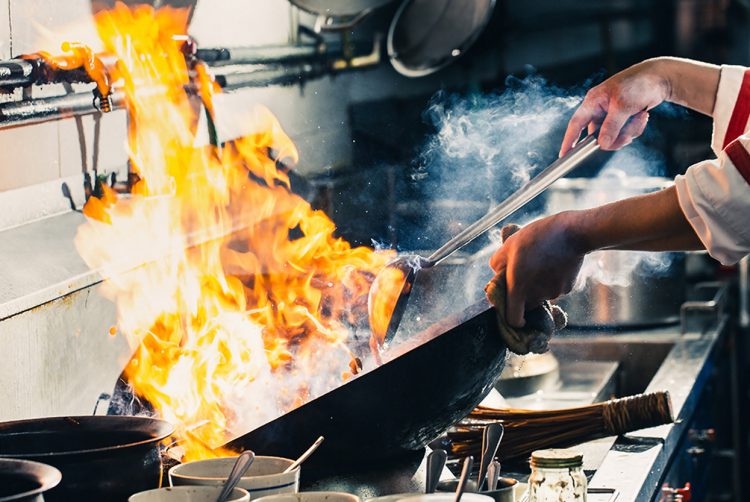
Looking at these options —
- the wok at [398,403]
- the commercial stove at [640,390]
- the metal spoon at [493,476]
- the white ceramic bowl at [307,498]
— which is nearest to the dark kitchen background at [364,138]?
the commercial stove at [640,390]

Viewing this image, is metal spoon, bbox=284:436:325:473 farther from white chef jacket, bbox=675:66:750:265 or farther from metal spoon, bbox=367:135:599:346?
white chef jacket, bbox=675:66:750:265

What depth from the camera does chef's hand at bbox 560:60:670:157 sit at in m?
2.08

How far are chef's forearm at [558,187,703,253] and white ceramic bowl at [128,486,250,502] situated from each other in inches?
28.1

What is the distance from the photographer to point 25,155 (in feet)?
7.00

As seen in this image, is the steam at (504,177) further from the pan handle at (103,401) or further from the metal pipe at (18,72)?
the metal pipe at (18,72)

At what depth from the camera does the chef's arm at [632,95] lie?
2096mm

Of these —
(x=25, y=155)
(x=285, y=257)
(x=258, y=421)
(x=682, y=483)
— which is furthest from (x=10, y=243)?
(x=682, y=483)

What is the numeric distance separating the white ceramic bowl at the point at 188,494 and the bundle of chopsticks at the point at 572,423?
0.73 meters

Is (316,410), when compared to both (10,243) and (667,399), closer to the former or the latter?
(667,399)

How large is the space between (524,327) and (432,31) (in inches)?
106

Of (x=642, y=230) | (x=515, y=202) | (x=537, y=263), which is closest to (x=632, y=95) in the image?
(x=515, y=202)

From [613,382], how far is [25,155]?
1.76 metres

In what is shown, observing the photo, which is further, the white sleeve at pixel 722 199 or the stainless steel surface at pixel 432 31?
the stainless steel surface at pixel 432 31

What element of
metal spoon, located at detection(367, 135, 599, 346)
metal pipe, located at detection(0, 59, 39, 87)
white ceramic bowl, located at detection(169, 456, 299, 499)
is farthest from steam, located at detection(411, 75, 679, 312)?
white ceramic bowl, located at detection(169, 456, 299, 499)
